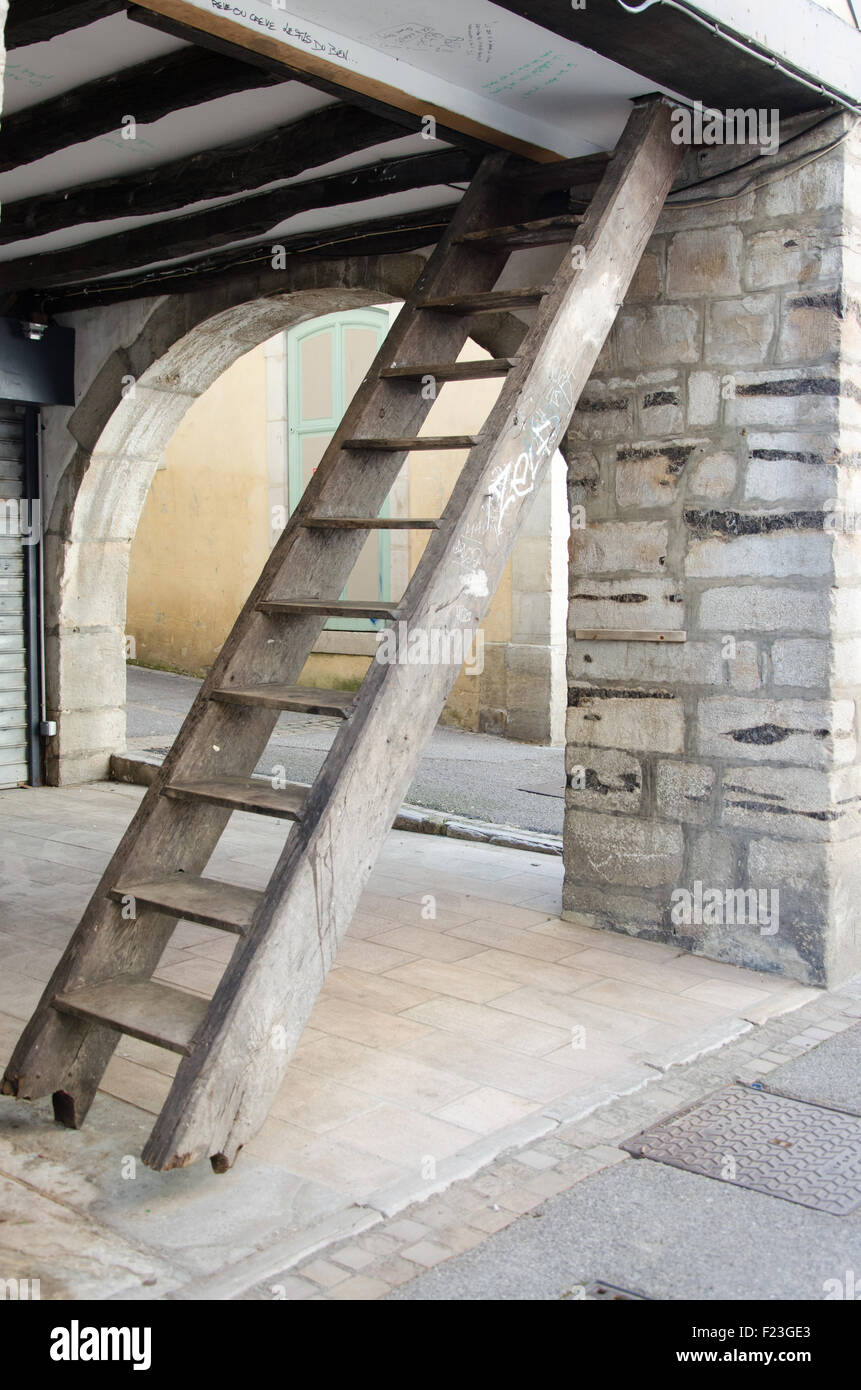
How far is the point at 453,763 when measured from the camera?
9430mm

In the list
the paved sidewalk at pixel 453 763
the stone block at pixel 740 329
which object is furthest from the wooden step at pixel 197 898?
the paved sidewalk at pixel 453 763

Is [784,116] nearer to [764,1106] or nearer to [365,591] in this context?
[764,1106]

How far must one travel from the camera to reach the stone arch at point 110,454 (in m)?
7.13

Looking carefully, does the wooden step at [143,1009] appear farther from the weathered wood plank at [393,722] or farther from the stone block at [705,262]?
the stone block at [705,262]

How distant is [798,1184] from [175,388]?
6144 mm

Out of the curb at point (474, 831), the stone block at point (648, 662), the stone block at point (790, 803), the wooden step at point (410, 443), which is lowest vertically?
the curb at point (474, 831)

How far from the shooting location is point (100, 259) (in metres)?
6.57

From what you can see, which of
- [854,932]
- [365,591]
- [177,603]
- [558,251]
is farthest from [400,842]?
[177,603]

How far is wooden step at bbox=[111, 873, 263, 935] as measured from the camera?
10.6 ft

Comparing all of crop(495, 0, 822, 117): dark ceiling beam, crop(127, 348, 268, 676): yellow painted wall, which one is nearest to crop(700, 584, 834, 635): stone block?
crop(495, 0, 822, 117): dark ceiling beam

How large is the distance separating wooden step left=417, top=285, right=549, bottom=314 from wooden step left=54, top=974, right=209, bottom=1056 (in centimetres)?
233

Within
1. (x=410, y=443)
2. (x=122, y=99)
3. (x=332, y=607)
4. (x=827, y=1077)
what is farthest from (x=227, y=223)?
(x=827, y=1077)

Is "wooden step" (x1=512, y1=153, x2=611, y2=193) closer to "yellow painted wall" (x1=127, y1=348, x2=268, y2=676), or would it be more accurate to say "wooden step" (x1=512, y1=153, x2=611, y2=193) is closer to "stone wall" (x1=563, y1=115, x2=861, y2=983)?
"stone wall" (x1=563, y1=115, x2=861, y2=983)

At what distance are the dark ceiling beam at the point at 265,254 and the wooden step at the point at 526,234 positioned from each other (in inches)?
53.7
